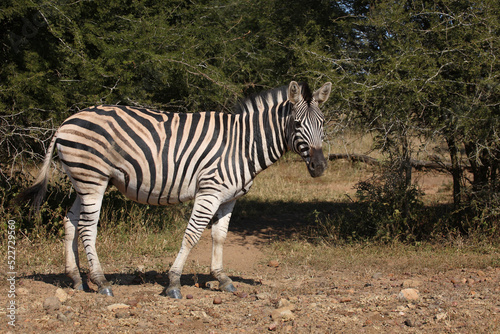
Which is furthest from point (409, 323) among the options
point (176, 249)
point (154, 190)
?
point (176, 249)

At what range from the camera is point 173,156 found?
5465mm

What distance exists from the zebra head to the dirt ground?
1.54 m

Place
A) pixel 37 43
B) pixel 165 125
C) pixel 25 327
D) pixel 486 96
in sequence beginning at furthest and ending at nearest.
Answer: pixel 37 43, pixel 486 96, pixel 165 125, pixel 25 327

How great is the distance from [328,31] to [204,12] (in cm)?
270

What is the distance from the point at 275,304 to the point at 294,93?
2.39m

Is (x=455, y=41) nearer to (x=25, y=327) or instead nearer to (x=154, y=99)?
(x=154, y=99)

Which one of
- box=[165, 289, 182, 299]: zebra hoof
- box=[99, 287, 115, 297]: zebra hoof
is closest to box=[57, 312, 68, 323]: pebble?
box=[99, 287, 115, 297]: zebra hoof

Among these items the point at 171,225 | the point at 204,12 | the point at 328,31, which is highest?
the point at 204,12

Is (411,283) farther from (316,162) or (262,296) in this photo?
(316,162)

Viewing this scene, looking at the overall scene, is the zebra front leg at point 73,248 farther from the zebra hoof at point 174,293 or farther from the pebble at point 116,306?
the zebra hoof at point 174,293

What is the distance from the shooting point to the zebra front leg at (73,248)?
552 centimetres

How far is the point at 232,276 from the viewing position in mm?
6551

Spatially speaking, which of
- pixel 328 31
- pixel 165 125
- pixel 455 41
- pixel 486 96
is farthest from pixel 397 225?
pixel 165 125

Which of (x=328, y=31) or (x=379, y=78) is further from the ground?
(x=328, y=31)
